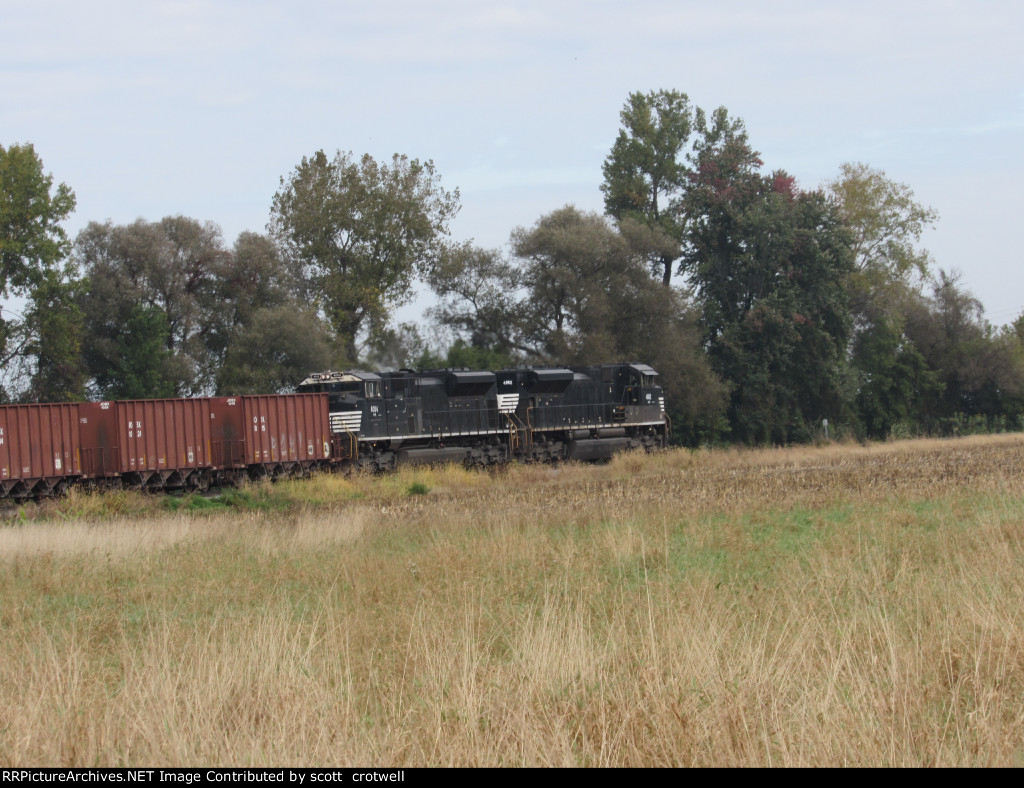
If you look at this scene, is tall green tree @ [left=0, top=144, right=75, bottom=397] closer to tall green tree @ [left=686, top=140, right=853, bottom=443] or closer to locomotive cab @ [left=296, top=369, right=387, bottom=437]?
locomotive cab @ [left=296, top=369, right=387, bottom=437]

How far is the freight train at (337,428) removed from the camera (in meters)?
24.4

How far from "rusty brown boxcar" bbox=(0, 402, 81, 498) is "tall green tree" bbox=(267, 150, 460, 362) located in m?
20.5

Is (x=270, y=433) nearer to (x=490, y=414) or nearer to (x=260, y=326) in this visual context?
(x=490, y=414)

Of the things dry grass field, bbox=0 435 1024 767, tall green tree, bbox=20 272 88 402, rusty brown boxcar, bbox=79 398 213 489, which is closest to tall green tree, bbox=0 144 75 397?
tall green tree, bbox=20 272 88 402

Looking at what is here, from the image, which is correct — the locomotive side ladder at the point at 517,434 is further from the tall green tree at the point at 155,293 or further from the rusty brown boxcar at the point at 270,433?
the tall green tree at the point at 155,293

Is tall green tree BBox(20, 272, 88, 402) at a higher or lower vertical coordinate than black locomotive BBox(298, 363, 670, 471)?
higher

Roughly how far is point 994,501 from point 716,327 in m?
34.7

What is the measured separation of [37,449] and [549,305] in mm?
26856

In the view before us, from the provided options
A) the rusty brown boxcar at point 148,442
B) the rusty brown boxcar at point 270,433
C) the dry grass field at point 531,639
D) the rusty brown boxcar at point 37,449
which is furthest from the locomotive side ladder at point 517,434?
the dry grass field at point 531,639

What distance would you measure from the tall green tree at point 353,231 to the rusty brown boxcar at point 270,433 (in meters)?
15.9

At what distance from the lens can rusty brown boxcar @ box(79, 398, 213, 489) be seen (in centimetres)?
2492

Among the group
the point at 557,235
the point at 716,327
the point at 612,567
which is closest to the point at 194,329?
the point at 557,235

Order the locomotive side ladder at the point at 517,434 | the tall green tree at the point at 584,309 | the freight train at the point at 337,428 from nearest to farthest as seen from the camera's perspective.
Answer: the freight train at the point at 337,428
the locomotive side ladder at the point at 517,434
the tall green tree at the point at 584,309
